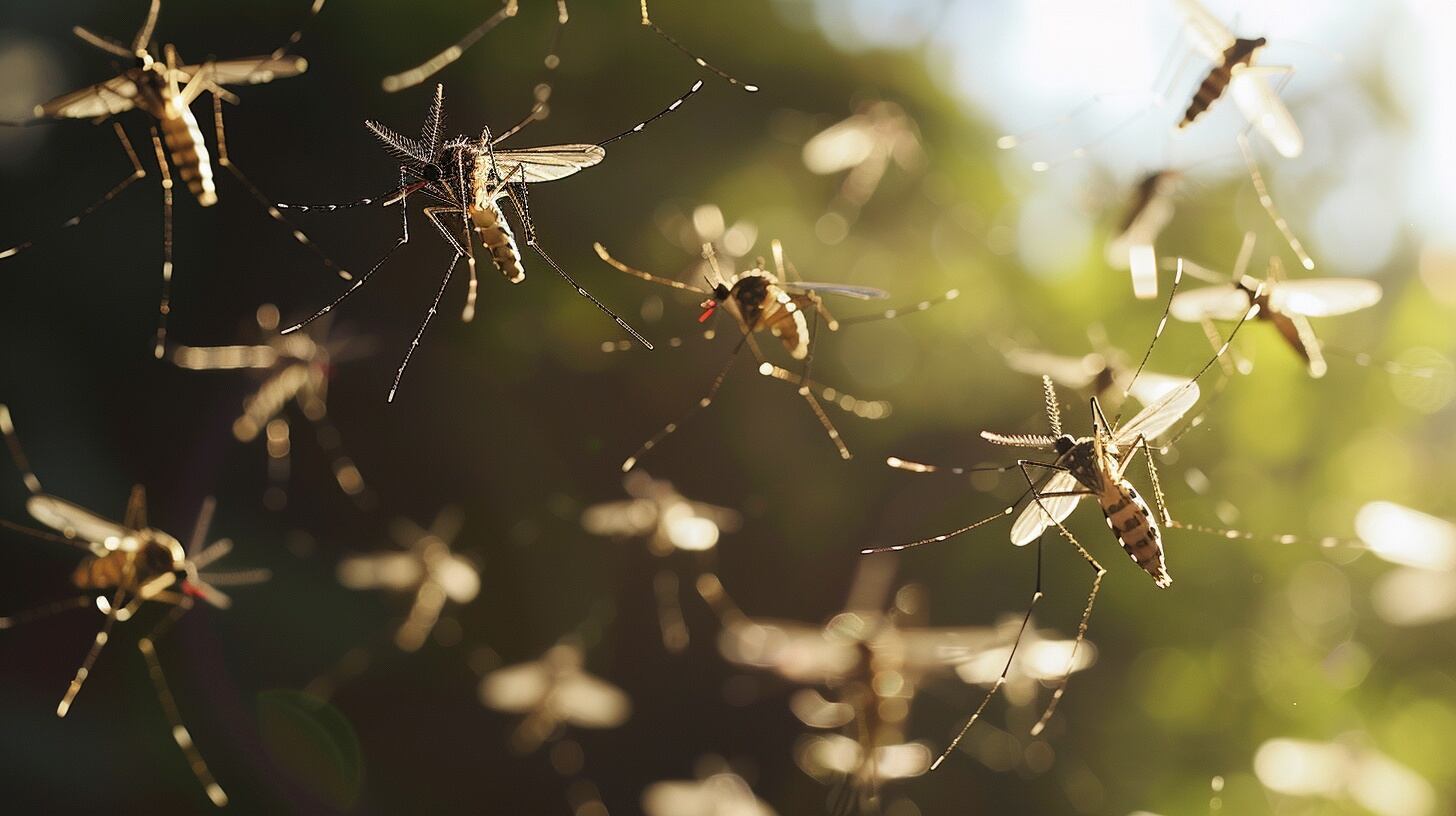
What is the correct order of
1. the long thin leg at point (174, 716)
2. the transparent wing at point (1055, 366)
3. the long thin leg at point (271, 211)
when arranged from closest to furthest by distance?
the transparent wing at point (1055, 366) → the long thin leg at point (271, 211) → the long thin leg at point (174, 716)

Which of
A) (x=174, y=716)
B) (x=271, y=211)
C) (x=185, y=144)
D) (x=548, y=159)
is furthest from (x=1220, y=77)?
(x=174, y=716)

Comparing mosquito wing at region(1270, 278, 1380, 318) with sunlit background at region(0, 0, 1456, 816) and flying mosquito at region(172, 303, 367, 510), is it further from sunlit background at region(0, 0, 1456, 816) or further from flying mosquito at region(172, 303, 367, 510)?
flying mosquito at region(172, 303, 367, 510)

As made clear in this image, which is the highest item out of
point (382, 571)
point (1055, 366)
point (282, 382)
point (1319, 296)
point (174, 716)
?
point (1319, 296)

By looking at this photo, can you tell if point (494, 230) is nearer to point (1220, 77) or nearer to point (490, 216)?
point (490, 216)

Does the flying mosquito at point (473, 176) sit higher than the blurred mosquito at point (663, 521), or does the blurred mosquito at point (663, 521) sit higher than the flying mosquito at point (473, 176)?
the flying mosquito at point (473, 176)

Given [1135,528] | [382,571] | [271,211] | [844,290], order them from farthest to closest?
[382,571], [271,211], [844,290], [1135,528]

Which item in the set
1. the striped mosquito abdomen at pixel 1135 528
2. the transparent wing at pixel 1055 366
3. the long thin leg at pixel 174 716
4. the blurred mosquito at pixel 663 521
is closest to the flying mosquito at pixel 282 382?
the long thin leg at pixel 174 716

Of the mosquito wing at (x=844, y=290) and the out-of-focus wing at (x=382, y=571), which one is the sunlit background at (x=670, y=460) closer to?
the out-of-focus wing at (x=382, y=571)

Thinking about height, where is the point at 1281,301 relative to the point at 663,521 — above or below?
above
